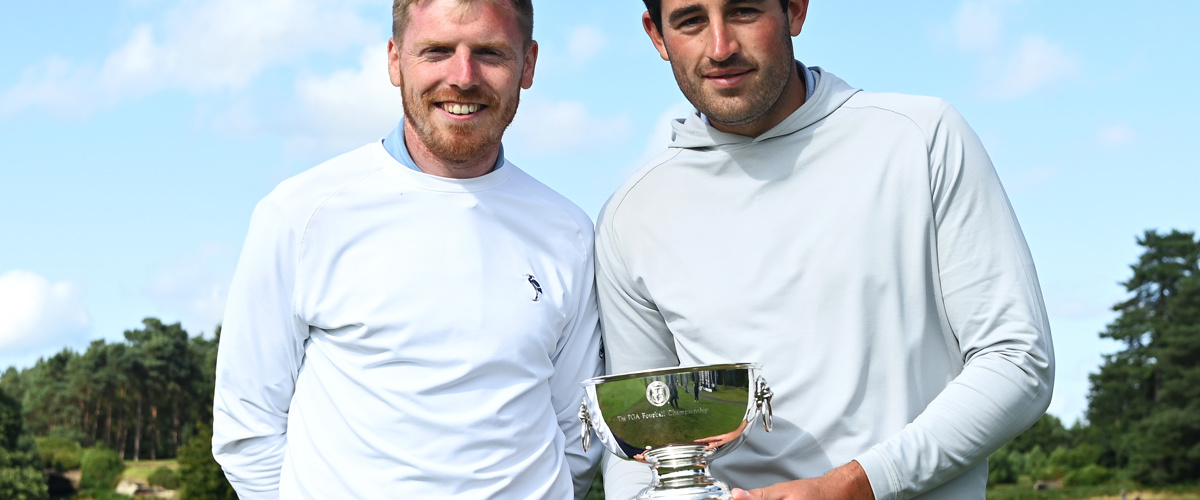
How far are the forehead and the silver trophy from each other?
147 cm

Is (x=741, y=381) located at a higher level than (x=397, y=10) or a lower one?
lower

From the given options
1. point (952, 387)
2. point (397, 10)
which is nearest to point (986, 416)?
point (952, 387)

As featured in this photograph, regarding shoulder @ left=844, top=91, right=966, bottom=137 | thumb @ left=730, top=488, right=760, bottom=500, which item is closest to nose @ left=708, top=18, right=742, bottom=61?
shoulder @ left=844, top=91, right=966, bottom=137

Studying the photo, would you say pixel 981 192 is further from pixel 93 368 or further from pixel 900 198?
pixel 93 368

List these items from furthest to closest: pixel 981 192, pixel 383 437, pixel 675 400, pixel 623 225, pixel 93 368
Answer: pixel 93 368 < pixel 623 225 < pixel 383 437 < pixel 981 192 < pixel 675 400

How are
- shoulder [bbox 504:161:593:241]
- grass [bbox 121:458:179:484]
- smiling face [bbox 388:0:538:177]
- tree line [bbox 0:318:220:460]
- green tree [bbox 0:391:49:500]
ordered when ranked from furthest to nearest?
tree line [bbox 0:318:220:460], grass [bbox 121:458:179:484], green tree [bbox 0:391:49:500], shoulder [bbox 504:161:593:241], smiling face [bbox 388:0:538:177]

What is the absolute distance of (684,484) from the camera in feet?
11.6

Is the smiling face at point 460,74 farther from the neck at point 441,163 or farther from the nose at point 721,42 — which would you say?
the nose at point 721,42

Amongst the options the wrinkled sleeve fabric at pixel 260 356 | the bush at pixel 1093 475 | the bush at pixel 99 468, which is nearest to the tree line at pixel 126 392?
the bush at pixel 99 468

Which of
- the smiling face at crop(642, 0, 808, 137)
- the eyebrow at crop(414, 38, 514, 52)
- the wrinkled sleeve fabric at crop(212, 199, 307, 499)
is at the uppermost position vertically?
the eyebrow at crop(414, 38, 514, 52)

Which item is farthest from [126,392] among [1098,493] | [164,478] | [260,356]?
[260,356]

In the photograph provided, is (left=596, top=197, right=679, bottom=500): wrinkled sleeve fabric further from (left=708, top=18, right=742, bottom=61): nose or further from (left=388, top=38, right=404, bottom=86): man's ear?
(left=388, top=38, right=404, bottom=86): man's ear

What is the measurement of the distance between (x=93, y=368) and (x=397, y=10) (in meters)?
93.1

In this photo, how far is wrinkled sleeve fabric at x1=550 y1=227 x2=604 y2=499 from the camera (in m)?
4.54
